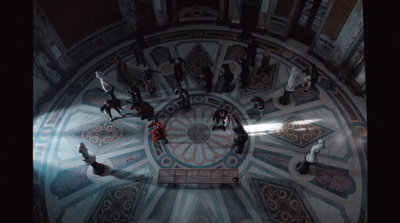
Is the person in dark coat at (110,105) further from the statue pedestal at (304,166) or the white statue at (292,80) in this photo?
the statue pedestal at (304,166)

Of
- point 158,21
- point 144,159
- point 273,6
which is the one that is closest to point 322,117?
point 273,6

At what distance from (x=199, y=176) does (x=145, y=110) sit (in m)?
3.15

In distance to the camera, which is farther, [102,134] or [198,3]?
[198,3]

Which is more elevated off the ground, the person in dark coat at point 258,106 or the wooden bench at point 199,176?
the person in dark coat at point 258,106

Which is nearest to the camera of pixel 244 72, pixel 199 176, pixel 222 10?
pixel 199 176

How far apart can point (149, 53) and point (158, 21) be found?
1.94 metres

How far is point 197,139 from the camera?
8.77m

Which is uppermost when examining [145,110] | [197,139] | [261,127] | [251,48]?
[251,48]

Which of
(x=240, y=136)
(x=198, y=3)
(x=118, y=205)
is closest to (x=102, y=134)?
(x=118, y=205)

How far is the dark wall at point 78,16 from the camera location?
30.9 ft

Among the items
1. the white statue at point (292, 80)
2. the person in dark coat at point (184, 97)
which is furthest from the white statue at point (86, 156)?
the white statue at point (292, 80)

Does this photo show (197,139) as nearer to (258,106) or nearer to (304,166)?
(258,106)

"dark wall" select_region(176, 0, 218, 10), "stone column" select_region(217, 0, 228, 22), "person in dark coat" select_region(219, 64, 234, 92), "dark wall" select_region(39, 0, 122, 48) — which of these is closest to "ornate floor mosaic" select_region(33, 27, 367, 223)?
"person in dark coat" select_region(219, 64, 234, 92)

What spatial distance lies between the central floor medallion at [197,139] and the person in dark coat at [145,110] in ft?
1.64
